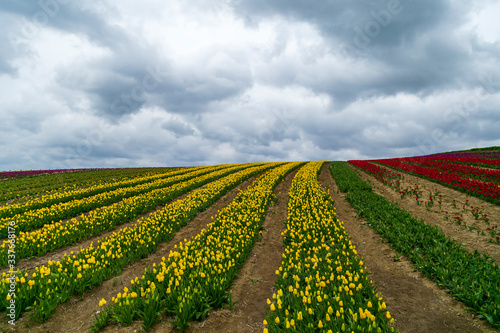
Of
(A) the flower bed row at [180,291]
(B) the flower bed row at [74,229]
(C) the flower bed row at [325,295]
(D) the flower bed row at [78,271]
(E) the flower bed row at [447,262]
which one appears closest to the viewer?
(C) the flower bed row at [325,295]

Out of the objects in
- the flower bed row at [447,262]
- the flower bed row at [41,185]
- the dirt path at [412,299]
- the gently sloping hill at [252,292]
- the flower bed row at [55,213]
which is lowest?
the dirt path at [412,299]

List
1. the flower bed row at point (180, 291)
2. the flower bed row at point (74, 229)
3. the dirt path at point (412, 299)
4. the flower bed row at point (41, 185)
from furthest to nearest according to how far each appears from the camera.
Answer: the flower bed row at point (41, 185) → the flower bed row at point (74, 229) → the dirt path at point (412, 299) → the flower bed row at point (180, 291)

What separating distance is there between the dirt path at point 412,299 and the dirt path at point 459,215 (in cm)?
313

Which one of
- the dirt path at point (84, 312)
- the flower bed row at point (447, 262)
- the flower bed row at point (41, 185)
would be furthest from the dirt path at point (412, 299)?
the flower bed row at point (41, 185)

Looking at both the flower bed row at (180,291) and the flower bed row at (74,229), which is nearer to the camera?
the flower bed row at (180,291)

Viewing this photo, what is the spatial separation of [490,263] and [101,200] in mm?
19872

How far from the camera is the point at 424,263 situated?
23.4 ft

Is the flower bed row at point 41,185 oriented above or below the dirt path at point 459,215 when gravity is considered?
above

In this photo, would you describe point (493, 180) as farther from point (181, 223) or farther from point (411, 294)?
point (181, 223)

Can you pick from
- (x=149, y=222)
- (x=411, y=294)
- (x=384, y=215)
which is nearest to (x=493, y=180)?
(x=384, y=215)

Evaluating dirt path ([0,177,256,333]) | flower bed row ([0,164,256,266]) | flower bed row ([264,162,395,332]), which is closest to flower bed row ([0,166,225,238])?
flower bed row ([0,164,256,266])

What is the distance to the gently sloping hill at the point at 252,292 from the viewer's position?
4.70 meters

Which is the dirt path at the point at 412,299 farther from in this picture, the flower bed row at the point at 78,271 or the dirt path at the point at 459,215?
the flower bed row at the point at 78,271

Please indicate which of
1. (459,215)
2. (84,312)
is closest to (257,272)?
(84,312)
